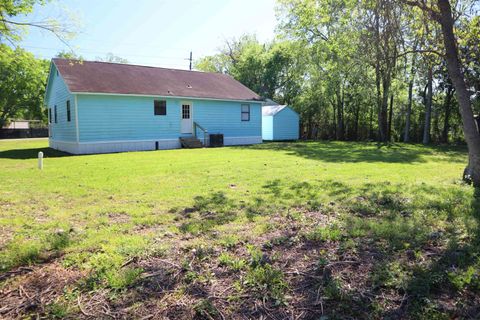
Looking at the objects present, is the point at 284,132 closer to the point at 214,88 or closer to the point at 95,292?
the point at 214,88

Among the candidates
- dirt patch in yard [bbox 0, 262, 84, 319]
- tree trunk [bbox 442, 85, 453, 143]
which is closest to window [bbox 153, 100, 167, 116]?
dirt patch in yard [bbox 0, 262, 84, 319]

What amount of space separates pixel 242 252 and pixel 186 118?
55.3 feet

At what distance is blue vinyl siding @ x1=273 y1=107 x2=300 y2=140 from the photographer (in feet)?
89.7

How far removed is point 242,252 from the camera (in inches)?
142

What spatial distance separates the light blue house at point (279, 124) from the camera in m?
27.3

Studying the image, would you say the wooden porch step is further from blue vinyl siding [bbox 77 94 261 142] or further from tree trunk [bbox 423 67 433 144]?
tree trunk [bbox 423 67 433 144]

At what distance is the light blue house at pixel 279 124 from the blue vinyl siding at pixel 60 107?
1485cm

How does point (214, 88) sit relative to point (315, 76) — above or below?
below

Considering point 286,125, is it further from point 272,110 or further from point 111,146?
point 111,146

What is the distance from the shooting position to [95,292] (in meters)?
2.82

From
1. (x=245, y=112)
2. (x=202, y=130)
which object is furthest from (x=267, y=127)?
(x=202, y=130)

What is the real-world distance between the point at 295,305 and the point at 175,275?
1104 mm

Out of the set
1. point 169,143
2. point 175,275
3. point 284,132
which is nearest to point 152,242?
point 175,275

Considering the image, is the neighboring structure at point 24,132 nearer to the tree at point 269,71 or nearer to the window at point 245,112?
the tree at point 269,71
